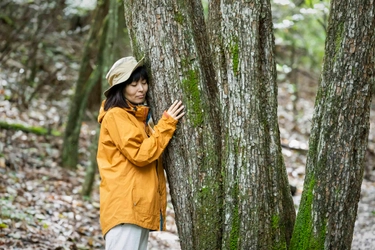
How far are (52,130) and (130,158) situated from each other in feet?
22.9

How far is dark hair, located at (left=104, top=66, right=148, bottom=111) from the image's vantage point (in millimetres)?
3884

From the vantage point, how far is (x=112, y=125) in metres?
3.89

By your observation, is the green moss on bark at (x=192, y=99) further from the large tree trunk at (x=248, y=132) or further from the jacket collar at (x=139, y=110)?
the jacket collar at (x=139, y=110)

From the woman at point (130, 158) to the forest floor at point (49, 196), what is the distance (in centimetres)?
191

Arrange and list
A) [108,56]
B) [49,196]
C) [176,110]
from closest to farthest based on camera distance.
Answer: [176,110] < [49,196] < [108,56]

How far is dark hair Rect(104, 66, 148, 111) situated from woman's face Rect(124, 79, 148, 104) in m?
0.03

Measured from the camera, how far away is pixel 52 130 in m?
10.3

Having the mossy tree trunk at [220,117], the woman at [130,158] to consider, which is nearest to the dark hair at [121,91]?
the woman at [130,158]

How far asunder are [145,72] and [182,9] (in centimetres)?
59

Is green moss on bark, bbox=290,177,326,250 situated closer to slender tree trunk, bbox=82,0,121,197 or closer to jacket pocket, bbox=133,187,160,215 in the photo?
jacket pocket, bbox=133,187,160,215

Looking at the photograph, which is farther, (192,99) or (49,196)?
(49,196)

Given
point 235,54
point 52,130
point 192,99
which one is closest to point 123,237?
point 192,99

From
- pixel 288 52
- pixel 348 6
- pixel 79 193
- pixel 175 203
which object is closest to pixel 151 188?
Result: pixel 175 203

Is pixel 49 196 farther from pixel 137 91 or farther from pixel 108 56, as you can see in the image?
pixel 137 91
